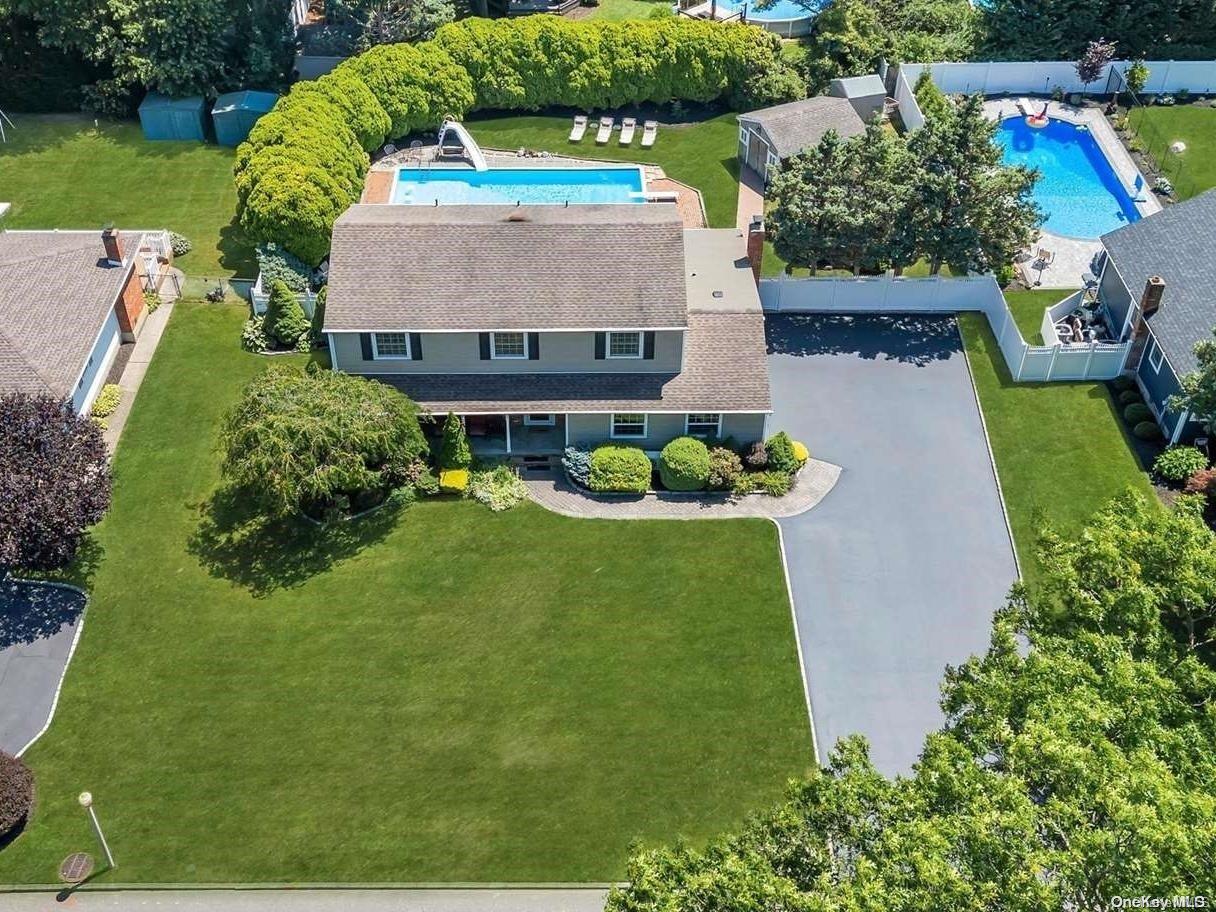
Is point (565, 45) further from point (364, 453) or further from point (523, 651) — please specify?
point (523, 651)

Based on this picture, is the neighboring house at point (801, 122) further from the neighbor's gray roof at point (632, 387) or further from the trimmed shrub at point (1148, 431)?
the trimmed shrub at point (1148, 431)

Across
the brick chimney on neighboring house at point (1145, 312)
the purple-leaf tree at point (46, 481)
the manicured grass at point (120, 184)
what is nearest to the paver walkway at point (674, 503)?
the brick chimney on neighboring house at point (1145, 312)

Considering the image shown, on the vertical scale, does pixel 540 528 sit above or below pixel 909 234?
below

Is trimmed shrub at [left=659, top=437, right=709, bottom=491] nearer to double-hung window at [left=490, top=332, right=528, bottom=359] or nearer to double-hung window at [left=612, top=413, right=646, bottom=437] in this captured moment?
double-hung window at [left=612, top=413, right=646, bottom=437]

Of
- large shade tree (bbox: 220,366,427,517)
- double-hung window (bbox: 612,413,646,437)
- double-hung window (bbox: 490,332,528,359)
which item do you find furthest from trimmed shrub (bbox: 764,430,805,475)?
large shade tree (bbox: 220,366,427,517)

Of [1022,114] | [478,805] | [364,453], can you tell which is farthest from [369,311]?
[1022,114]

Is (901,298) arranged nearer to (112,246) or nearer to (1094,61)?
(1094,61)
